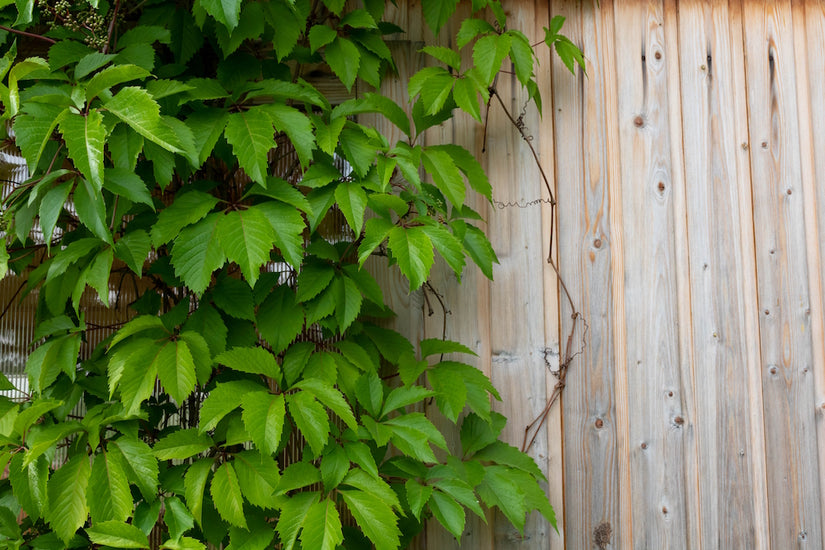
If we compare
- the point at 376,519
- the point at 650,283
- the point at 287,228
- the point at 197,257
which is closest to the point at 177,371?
the point at 197,257

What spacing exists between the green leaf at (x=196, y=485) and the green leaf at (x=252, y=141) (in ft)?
1.72

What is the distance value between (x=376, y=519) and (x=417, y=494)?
0.52ft

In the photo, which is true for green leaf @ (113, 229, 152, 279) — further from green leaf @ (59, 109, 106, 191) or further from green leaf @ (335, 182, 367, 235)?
green leaf @ (335, 182, 367, 235)

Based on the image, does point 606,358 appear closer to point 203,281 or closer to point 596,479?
point 596,479

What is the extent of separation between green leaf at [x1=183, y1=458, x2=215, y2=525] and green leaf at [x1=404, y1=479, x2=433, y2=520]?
0.37m

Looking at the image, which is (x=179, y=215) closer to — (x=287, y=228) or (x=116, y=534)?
(x=287, y=228)

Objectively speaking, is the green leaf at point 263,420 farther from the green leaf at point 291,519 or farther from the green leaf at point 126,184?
the green leaf at point 126,184

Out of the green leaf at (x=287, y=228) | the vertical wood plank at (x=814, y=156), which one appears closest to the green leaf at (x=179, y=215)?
the green leaf at (x=287, y=228)

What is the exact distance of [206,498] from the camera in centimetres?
123

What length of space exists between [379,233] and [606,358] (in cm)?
Result: 76

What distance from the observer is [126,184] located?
116 cm

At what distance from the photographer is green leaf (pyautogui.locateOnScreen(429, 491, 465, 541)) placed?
4.05 feet

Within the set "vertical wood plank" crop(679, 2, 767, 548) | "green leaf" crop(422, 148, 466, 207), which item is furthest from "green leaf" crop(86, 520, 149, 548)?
"vertical wood plank" crop(679, 2, 767, 548)

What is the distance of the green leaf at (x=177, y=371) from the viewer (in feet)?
3.72
